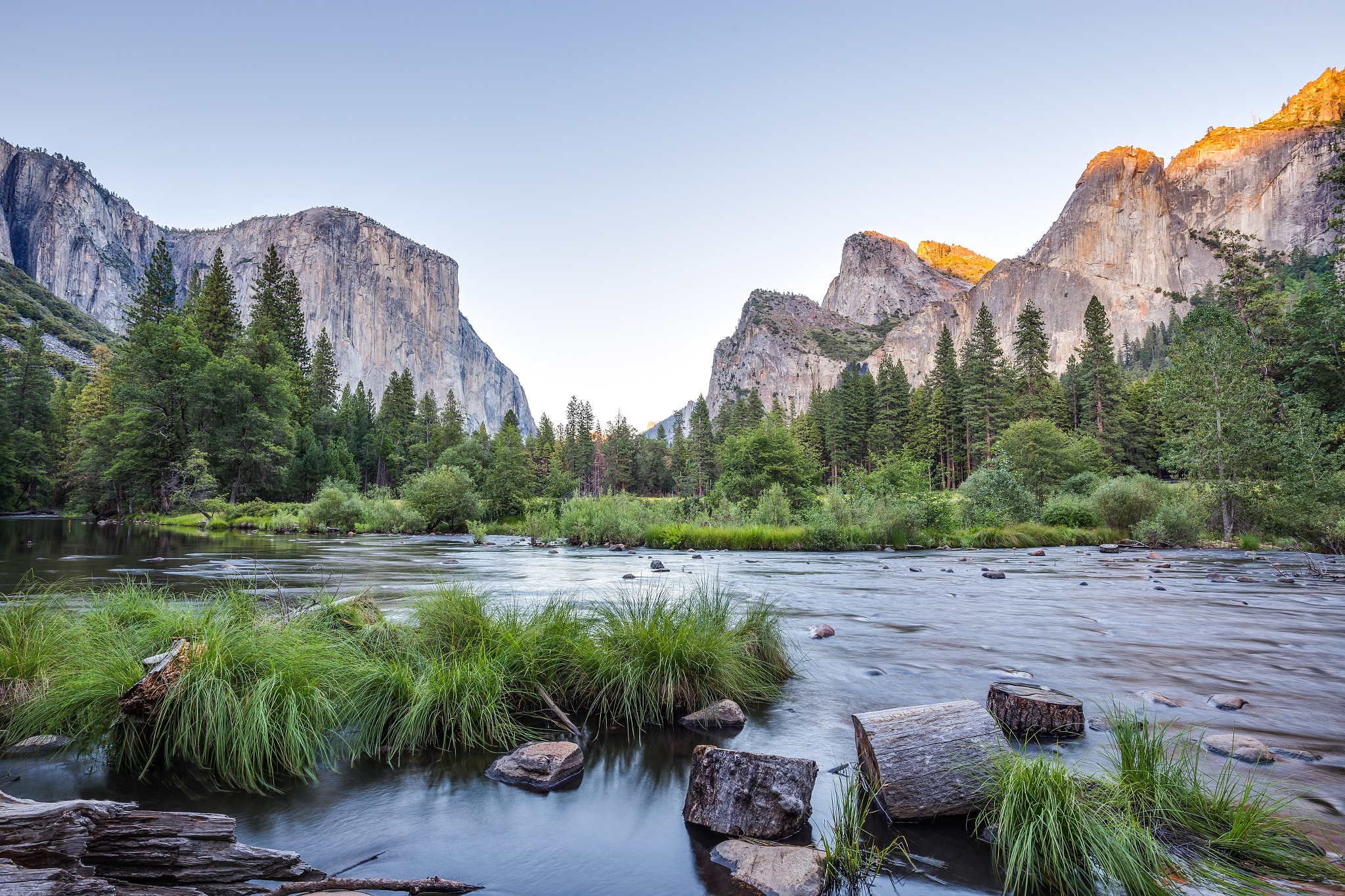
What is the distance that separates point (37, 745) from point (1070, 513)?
123ft

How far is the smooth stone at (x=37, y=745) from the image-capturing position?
4277 mm

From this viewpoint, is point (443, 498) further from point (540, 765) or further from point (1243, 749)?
point (1243, 749)

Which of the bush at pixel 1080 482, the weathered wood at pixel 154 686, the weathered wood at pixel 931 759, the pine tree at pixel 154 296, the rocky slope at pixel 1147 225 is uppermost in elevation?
the rocky slope at pixel 1147 225

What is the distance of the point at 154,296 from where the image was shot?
55812 mm

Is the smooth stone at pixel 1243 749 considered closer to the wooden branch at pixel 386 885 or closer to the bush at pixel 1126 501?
the wooden branch at pixel 386 885

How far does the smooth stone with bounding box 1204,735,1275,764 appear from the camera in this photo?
4.43 m

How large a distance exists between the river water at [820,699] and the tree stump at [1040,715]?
0.19 metres

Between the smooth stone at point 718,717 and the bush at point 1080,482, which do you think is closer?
the smooth stone at point 718,717

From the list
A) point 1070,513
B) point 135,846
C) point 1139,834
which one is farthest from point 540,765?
point 1070,513

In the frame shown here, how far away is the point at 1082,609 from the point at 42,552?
2897 cm

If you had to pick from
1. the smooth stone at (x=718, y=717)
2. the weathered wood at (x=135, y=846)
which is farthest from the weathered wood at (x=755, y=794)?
the weathered wood at (x=135, y=846)

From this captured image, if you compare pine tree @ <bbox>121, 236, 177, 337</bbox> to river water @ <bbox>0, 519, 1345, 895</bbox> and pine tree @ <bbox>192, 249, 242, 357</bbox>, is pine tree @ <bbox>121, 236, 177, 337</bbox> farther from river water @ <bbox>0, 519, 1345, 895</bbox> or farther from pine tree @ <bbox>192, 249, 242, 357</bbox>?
river water @ <bbox>0, 519, 1345, 895</bbox>

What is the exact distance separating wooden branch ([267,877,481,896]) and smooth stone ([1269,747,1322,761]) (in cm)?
579

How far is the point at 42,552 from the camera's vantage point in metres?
19.3
